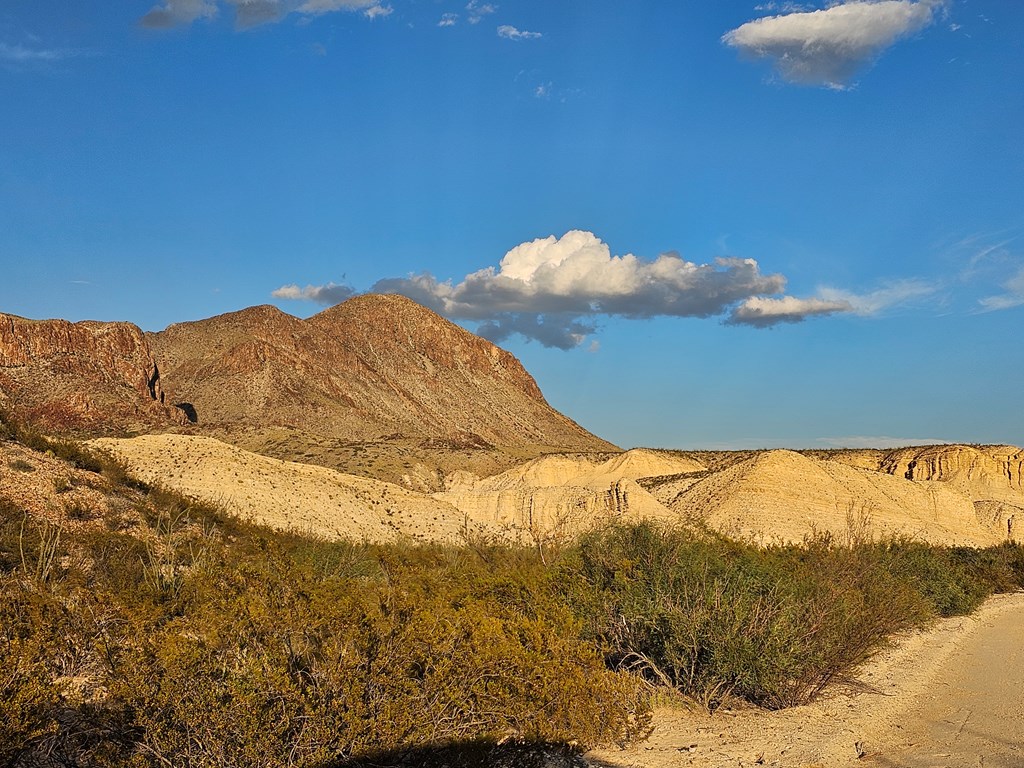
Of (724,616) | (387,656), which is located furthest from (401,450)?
(387,656)

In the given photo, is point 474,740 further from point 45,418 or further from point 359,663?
point 45,418

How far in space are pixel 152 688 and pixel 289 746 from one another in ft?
3.74

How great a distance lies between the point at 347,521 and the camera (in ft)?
105

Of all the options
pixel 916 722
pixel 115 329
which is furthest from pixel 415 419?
pixel 916 722

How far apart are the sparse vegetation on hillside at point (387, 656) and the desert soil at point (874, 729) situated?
412mm

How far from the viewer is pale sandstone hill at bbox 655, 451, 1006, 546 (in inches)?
1325

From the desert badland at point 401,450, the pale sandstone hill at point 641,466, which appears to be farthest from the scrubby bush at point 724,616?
the pale sandstone hill at point 641,466

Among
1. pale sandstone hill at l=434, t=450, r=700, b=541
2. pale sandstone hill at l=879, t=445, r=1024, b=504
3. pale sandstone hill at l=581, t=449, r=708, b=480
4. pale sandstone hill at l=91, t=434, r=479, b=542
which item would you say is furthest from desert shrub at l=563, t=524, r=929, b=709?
pale sandstone hill at l=879, t=445, r=1024, b=504

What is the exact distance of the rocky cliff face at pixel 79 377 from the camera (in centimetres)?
5719

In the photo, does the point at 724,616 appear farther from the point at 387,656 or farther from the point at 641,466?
the point at 641,466

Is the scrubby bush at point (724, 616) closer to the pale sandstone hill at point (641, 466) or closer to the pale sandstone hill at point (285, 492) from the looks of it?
the pale sandstone hill at point (285, 492)

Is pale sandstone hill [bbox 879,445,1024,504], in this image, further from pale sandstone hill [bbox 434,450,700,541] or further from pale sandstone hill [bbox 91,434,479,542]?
pale sandstone hill [bbox 91,434,479,542]

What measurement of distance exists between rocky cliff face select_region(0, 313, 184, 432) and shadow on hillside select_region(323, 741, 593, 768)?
52.4 m

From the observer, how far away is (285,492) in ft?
105
